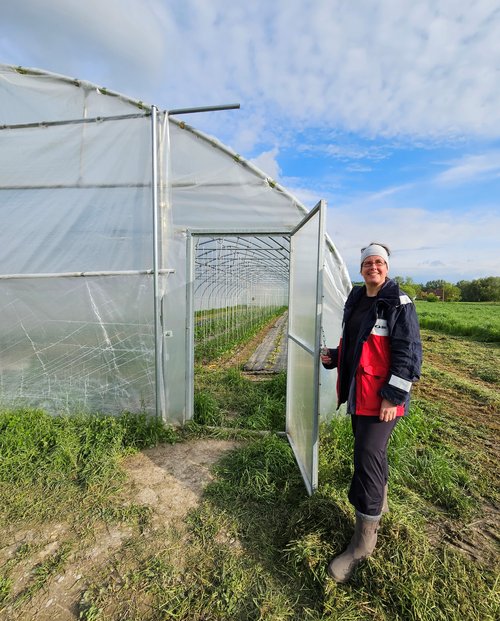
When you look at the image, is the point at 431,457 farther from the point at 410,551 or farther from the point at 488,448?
the point at 410,551

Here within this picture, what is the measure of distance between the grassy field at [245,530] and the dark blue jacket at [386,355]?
0.95 metres

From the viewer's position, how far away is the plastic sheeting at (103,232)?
13.2 feet

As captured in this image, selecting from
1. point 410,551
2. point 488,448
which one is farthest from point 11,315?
point 488,448

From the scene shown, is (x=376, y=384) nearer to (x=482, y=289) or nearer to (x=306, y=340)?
(x=306, y=340)

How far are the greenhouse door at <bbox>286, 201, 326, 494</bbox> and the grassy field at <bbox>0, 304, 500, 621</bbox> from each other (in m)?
0.23

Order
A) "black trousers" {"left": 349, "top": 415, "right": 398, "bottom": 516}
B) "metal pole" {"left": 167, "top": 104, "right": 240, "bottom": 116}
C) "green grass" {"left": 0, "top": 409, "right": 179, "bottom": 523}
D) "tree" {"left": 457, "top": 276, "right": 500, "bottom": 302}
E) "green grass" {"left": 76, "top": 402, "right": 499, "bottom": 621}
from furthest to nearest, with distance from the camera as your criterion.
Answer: "tree" {"left": 457, "top": 276, "right": 500, "bottom": 302} → "metal pole" {"left": 167, "top": 104, "right": 240, "bottom": 116} → "green grass" {"left": 0, "top": 409, "right": 179, "bottom": 523} → "black trousers" {"left": 349, "top": 415, "right": 398, "bottom": 516} → "green grass" {"left": 76, "top": 402, "right": 499, "bottom": 621}

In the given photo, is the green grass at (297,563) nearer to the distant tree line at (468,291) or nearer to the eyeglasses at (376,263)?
the eyeglasses at (376,263)

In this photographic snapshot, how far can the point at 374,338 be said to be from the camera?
2.02 meters

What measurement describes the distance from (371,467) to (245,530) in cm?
113

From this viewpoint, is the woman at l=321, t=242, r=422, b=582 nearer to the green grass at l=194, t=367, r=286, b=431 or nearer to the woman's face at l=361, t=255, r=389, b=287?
the woman's face at l=361, t=255, r=389, b=287

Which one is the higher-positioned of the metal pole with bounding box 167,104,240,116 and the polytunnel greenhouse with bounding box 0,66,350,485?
the metal pole with bounding box 167,104,240,116

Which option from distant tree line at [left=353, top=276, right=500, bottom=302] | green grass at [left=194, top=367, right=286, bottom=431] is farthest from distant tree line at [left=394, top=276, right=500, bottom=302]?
green grass at [left=194, top=367, right=286, bottom=431]

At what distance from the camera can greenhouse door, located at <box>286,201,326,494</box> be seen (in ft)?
8.70

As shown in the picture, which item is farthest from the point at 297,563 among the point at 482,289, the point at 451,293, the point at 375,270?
the point at 451,293
